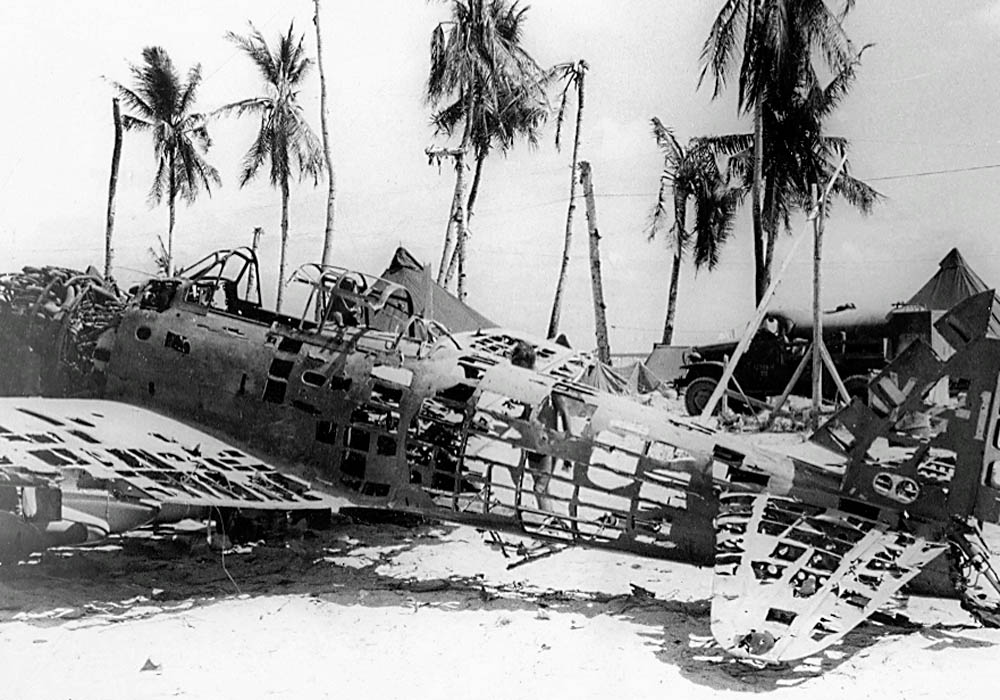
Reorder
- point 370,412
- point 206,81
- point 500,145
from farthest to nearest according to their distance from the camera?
point 500,145 < point 206,81 < point 370,412

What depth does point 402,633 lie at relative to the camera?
5164mm

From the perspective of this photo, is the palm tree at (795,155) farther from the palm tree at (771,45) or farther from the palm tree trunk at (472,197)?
the palm tree trunk at (472,197)

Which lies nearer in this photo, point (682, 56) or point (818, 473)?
point (818, 473)

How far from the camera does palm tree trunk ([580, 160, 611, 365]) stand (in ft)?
43.4

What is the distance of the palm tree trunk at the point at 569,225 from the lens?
16.8 m

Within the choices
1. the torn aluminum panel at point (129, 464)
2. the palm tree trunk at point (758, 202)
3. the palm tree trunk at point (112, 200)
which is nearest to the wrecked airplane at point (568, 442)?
the torn aluminum panel at point (129, 464)

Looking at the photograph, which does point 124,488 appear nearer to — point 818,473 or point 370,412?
point 370,412

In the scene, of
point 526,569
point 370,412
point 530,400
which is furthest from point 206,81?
point 526,569

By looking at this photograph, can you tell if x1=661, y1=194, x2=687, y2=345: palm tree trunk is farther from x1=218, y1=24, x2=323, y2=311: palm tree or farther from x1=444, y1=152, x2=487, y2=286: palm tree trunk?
x1=218, y1=24, x2=323, y2=311: palm tree

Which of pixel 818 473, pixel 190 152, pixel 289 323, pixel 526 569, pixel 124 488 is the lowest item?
pixel 526 569

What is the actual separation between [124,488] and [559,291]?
15832 mm

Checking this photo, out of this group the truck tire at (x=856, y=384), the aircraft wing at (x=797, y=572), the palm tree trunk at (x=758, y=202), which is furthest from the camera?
the truck tire at (x=856, y=384)

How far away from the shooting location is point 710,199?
18.0 metres

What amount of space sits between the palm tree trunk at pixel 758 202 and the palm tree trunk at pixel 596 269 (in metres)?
2.62
